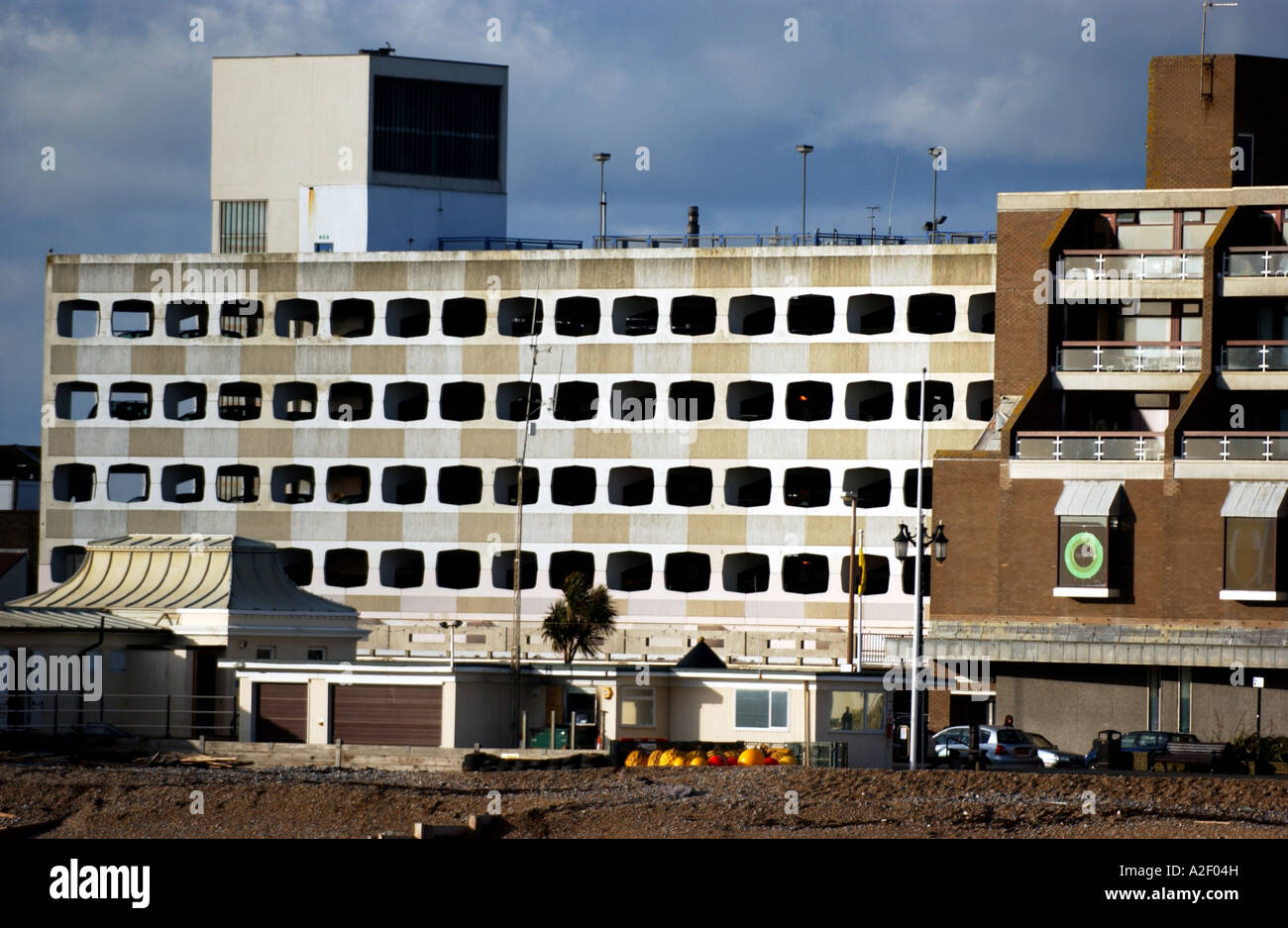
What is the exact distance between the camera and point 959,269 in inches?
3199

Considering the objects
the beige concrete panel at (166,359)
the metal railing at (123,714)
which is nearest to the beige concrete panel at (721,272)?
the beige concrete panel at (166,359)

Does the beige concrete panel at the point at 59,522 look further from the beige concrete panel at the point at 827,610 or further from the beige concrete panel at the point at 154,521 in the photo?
the beige concrete panel at the point at 827,610

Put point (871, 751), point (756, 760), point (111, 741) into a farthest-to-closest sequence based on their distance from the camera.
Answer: point (111, 741), point (871, 751), point (756, 760)

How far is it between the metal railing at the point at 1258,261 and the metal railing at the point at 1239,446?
671 cm

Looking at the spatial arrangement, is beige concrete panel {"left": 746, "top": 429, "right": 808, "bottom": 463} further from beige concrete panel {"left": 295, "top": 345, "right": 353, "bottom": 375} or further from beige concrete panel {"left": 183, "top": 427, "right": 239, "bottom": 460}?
beige concrete panel {"left": 183, "top": 427, "right": 239, "bottom": 460}

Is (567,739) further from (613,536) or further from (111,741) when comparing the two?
(613,536)

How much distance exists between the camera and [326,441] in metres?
86.9

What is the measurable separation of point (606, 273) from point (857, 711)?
3966 centimetres

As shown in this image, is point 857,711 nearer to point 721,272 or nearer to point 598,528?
point 598,528

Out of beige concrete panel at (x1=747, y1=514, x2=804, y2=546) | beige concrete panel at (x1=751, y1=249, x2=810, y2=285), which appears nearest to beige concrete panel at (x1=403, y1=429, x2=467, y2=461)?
beige concrete panel at (x1=747, y1=514, x2=804, y2=546)

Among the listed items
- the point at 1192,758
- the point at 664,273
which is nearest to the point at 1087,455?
the point at 1192,758
